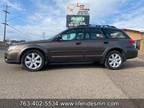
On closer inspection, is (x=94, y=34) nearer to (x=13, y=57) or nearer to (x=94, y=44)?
(x=94, y=44)

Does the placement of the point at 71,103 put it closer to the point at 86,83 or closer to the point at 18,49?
the point at 86,83

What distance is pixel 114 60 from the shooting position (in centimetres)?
905

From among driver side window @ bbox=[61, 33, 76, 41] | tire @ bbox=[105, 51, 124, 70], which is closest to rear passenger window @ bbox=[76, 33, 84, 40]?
driver side window @ bbox=[61, 33, 76, 41]

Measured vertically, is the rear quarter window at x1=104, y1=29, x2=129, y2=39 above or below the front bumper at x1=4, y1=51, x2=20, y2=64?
above

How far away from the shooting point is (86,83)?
6.34m

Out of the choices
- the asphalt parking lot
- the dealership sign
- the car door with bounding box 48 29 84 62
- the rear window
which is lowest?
the asphalt parking lot

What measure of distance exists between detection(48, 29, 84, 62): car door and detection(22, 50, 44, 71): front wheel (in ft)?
1.31

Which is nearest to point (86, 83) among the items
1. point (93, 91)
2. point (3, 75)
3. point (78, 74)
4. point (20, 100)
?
point (93, 91)

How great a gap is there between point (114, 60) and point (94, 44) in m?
1.00

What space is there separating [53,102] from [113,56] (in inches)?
192

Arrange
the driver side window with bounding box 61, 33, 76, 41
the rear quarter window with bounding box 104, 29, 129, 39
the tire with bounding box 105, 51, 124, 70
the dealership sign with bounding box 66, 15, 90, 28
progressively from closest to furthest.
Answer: the driver side window with bounding box 61, 33, 76, 41 < the tire with bounding box 105, 51, 124, 70 < the rear quarter window with bounding box 104, 29, 129, 39 < the dealership sign with bounding box 66, 15, 90, 28

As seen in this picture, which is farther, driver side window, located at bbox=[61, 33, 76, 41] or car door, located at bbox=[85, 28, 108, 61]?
car door, located at bbox=[85, 28, 108, 61]

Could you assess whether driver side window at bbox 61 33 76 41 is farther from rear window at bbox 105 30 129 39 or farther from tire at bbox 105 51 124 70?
tire at bbox 105 51 124 70

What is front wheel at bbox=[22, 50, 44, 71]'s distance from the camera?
8.41m
